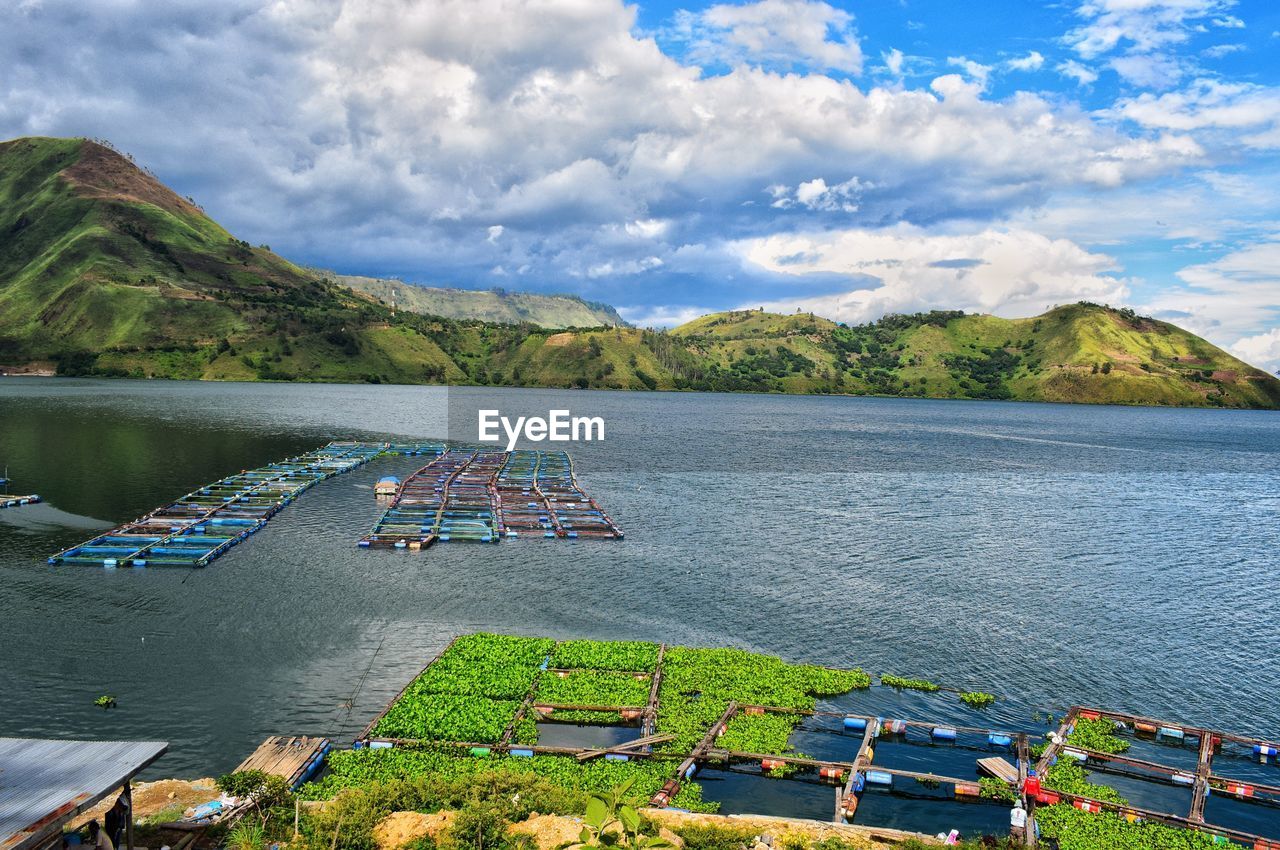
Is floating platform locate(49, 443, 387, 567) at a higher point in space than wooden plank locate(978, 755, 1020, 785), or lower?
higher

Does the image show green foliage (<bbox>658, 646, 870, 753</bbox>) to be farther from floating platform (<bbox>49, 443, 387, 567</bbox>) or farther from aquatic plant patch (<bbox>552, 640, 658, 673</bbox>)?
floating platform (<bbox>49, 443, 387, 567</bbox>)

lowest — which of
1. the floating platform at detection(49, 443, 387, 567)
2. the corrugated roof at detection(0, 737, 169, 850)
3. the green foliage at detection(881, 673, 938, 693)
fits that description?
the green foliage at detection(881, 673, 938, 693)

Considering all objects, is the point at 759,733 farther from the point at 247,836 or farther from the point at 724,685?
the point at 247,836

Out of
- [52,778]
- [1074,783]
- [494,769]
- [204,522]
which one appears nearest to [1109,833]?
[1074,783]

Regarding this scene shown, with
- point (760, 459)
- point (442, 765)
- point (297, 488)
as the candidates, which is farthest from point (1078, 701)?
point (760, 459)

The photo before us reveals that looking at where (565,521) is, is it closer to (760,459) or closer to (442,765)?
(442,765)

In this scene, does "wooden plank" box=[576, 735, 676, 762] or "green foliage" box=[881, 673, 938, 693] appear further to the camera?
"green foliage" box=[881, 673, 938, 693]

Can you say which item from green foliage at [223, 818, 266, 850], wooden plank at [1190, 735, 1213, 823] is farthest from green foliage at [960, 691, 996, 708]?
green foliage at [223, 818, 266, 850]

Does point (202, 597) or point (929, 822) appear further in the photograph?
point (202, 597)
